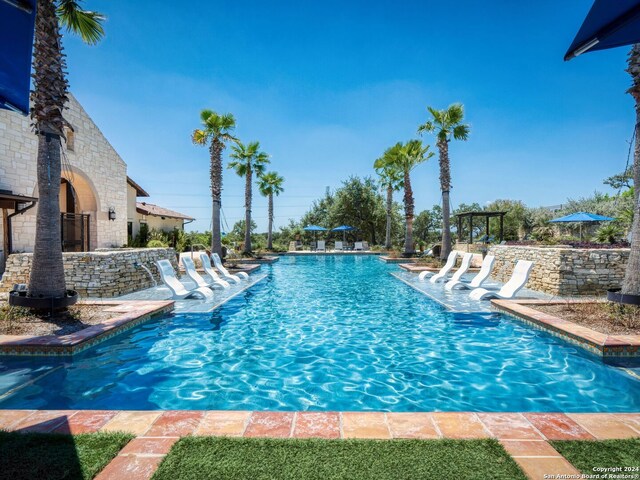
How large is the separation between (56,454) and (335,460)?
77.8 inches

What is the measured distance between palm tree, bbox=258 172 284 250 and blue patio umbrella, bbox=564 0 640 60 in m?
27.2

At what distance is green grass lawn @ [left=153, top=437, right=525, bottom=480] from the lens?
2.22 meters

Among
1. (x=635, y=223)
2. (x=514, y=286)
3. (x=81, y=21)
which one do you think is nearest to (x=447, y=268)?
(x=514, y=286)

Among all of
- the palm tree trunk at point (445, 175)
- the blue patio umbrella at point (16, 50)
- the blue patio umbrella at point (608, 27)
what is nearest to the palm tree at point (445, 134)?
the palm tree trunk at point (445, 175)

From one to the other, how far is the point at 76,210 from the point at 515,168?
1422 inches

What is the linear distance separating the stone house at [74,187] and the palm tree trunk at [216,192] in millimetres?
4817

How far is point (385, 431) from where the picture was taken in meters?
2.85

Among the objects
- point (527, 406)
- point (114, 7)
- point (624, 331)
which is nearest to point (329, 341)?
point (527, 406)

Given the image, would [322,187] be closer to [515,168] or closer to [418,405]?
[515,168]

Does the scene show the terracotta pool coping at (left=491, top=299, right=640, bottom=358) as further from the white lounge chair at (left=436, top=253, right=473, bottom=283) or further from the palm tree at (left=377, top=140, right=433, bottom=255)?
the palm tree at (left=377, top=140, right=433, bottom=255)

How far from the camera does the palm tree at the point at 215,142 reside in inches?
676

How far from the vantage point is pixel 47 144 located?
6.58m

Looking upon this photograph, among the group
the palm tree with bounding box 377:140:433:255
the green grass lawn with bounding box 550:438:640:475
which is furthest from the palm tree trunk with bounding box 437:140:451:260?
the green grass lawn with bounding box 550:438:640:475

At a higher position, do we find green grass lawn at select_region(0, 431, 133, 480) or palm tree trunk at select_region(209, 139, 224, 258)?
palm tree trunk at select_region(209, 139, 224, 258)
